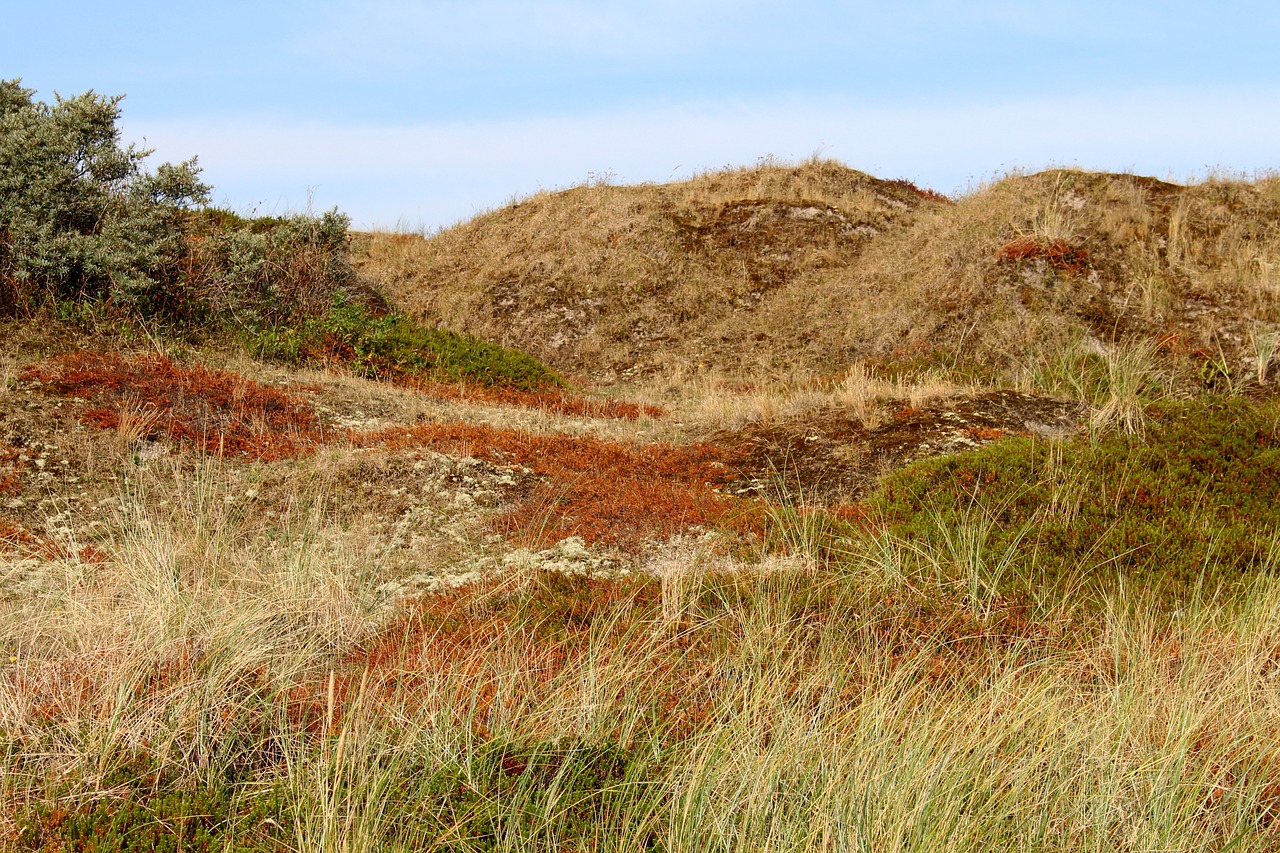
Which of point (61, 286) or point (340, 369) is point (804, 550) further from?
point (61, 286)

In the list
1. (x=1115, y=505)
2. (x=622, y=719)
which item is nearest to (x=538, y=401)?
(x=1115, y=505)

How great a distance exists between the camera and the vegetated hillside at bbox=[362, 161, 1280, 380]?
1437 cm

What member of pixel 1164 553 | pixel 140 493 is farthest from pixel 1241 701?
pixel 140 493

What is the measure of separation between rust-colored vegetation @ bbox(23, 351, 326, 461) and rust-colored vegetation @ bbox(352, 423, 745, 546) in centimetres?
93

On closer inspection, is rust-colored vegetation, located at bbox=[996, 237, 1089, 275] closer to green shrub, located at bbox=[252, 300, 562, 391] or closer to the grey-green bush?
green shrub, located at bbox=[252, 300, 562, 391]

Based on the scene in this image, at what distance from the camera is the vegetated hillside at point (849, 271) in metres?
14.4

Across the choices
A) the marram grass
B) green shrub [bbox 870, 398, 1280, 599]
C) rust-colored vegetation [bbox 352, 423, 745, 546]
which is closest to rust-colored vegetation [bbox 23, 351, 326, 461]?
rust-colored vegetation [bbox 352, 423, 745, 546]

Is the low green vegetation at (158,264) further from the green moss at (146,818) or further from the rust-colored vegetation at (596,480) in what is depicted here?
the green moss at (146,818)

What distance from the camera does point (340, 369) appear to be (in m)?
13.1

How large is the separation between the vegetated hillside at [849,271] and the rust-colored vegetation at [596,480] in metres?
6.94

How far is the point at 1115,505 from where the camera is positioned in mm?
6980

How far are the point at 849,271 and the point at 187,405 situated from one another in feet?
45.3

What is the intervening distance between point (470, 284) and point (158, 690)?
58.0ft

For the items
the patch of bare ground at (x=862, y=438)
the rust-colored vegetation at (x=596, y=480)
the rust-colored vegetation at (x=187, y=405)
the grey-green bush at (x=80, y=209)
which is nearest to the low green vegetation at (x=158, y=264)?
the grey-green bush at (x=80, y=209)
